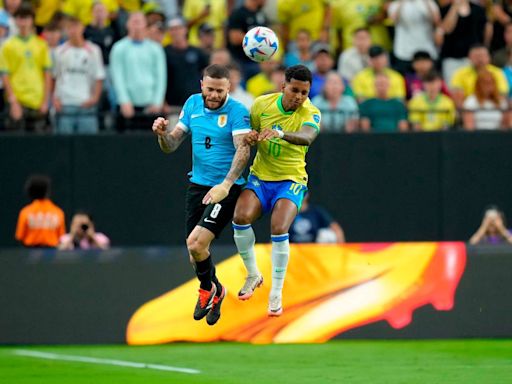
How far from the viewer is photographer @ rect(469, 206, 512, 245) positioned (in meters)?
19.2

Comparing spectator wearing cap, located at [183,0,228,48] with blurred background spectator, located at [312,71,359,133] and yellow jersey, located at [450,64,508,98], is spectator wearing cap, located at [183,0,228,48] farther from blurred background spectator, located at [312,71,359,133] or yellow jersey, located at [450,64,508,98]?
yellow jersey, located at [450,64,508,98]

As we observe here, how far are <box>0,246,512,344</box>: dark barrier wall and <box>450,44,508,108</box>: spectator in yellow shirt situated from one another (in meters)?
3.78

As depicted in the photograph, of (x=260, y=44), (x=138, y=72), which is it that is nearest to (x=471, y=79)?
(x=138, y=72)

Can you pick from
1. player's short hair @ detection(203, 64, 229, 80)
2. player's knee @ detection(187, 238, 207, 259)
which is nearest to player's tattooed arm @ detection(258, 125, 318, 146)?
player's short hair @ detection(203, 64, 229, 80)

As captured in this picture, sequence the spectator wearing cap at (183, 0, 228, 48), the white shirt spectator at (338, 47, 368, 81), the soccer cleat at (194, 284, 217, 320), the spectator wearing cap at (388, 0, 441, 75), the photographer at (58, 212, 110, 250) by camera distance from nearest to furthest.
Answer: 1. the soccer cleat at (194, 284, 217, 320)
2. the photographer at (58, 212, 110, 250)
3. the white shirt spectator at (338, 47, 368, 81)
4. the spectator wearing cap at (388, 0, 441, 75)
5. the spectator wearing cap at (183, 0, 228, 48)

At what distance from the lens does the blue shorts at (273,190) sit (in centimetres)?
1295

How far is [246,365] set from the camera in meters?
15.7

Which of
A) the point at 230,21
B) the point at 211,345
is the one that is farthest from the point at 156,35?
the point at 211,345

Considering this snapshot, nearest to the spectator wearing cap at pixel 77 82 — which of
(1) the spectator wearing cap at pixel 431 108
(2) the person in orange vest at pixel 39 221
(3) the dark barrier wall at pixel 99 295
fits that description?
(2) the person in orange vest at pixel 39 221

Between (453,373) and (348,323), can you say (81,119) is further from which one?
(453,373)

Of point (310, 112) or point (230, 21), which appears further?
point (230, 21)

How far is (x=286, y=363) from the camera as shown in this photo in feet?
51.8

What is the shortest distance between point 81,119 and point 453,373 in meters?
7.23

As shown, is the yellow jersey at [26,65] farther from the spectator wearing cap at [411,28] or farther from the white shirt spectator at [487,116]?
the white shirt spectator at [487,116]
